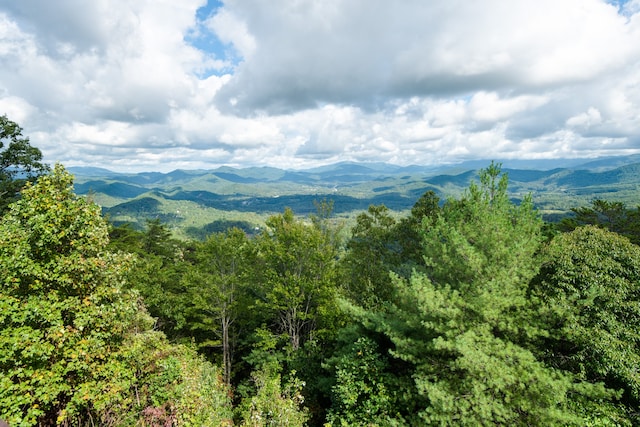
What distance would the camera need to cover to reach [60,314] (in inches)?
356

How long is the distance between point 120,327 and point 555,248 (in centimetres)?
1886

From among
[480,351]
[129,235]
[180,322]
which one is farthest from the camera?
[129,235]

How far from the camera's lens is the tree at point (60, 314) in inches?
329

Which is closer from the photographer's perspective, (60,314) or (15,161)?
(60,314)

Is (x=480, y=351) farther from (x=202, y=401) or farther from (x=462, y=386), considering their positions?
(x=202, y=401)

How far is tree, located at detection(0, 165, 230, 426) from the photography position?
8.36 meters

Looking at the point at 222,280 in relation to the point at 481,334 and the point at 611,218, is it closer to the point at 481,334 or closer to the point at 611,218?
the point at 481,334

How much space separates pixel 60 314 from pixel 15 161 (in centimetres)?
3004

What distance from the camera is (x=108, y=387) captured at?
974cm

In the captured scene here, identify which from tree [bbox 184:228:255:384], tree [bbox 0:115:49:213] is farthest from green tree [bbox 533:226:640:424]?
tree [bbox 0:115:49:213]

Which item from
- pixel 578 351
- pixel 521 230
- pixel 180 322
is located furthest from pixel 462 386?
pixel 180 322

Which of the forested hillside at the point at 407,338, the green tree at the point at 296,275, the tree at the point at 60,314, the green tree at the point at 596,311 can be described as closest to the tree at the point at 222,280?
the green tree at the point at 296,275

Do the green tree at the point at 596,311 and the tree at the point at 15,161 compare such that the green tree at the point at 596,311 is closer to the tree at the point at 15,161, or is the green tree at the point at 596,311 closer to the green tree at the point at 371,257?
the green tree at the point at 371,257

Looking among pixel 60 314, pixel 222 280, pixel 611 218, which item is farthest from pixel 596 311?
pixel 611 218
